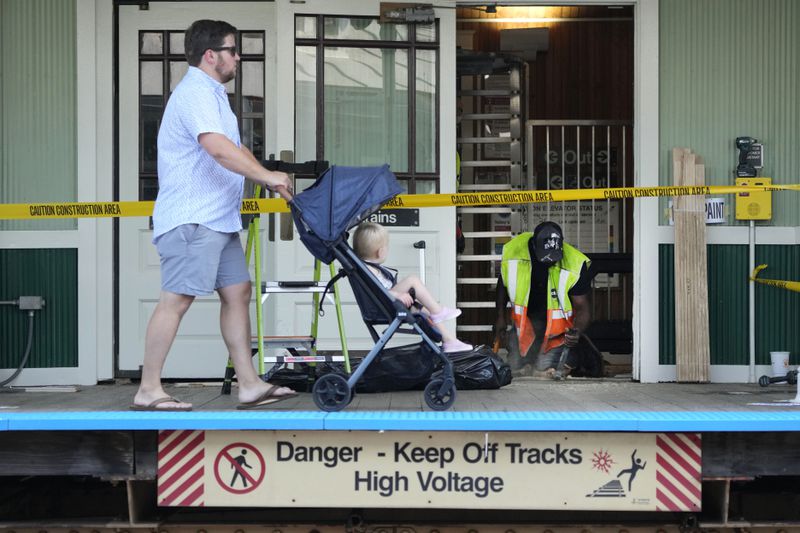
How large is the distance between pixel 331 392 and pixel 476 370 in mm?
1191

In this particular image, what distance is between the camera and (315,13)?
6.72m

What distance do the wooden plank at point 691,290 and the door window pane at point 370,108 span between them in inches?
73.7

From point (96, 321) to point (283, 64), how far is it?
2.09 meters

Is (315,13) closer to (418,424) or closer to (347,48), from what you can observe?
(347,48)

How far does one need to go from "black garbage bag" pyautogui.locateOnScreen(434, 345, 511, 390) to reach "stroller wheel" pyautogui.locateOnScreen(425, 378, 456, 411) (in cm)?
81

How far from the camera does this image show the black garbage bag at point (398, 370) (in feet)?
17.1

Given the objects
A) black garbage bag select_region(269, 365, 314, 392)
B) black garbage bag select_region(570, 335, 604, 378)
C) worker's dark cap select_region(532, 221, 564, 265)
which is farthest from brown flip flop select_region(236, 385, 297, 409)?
black garbage bag select_region(570, 335, 604, 378)

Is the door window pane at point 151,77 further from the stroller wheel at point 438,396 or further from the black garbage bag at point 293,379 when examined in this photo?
the stroller wheel at point 438,396

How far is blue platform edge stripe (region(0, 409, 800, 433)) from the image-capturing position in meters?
3.97

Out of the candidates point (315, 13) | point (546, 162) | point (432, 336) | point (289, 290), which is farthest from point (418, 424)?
point (546, 162)

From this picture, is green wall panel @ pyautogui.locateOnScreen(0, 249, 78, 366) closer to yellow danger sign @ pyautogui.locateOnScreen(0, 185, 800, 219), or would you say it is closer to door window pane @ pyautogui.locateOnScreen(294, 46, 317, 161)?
yellow danger sign @ pyautogui.locateOnScreen(0, 185, 800, 219)

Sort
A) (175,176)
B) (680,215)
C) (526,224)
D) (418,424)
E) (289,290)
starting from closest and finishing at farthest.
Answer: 1. (418,424)
2. (175,176)
3. (289,290)
4. (680,215)
5. (526,224)

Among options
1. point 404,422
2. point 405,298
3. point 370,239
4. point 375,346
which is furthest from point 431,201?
point 404,422

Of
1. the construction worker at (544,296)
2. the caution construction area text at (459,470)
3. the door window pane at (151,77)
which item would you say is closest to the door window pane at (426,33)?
the construction worker at (544,296)
